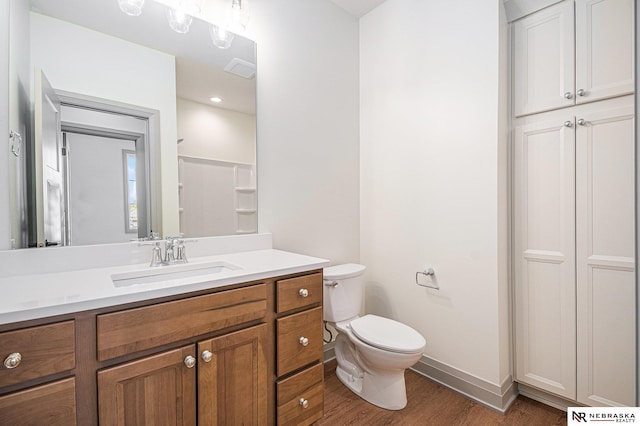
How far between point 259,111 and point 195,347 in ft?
4.53

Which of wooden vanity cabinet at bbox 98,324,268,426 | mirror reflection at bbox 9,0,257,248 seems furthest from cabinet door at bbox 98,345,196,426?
mirror reflection at bbox 9,0,257,248

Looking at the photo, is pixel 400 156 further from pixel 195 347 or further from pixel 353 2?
pixel 195 347

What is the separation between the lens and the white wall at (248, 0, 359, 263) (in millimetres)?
1925

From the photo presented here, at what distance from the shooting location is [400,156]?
220 centimetres

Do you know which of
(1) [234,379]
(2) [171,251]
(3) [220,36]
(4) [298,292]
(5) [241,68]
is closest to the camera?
(1) [234,379]

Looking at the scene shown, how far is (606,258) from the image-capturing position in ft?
4.96

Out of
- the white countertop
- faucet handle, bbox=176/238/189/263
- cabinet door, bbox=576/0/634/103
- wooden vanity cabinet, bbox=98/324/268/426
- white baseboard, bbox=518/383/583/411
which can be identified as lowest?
white baseboard, bbox=518/383/583/411

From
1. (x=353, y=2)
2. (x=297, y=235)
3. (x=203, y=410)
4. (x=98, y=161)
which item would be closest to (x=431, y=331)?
(x=297, y=235)

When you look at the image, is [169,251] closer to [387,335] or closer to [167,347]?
[167,347]

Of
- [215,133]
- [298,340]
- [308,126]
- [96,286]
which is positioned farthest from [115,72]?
[298,340]

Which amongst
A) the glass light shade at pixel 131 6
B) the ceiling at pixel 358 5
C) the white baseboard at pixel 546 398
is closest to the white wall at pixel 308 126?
the ceiling at pixel 358 5

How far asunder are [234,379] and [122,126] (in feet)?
4.09

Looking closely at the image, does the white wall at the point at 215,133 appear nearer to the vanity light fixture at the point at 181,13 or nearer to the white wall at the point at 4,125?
the vanity light fixture at the point at 181,13

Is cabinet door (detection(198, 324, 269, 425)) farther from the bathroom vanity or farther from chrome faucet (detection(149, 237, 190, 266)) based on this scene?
chrome faucet (detection(149, 237, 190, 266))
